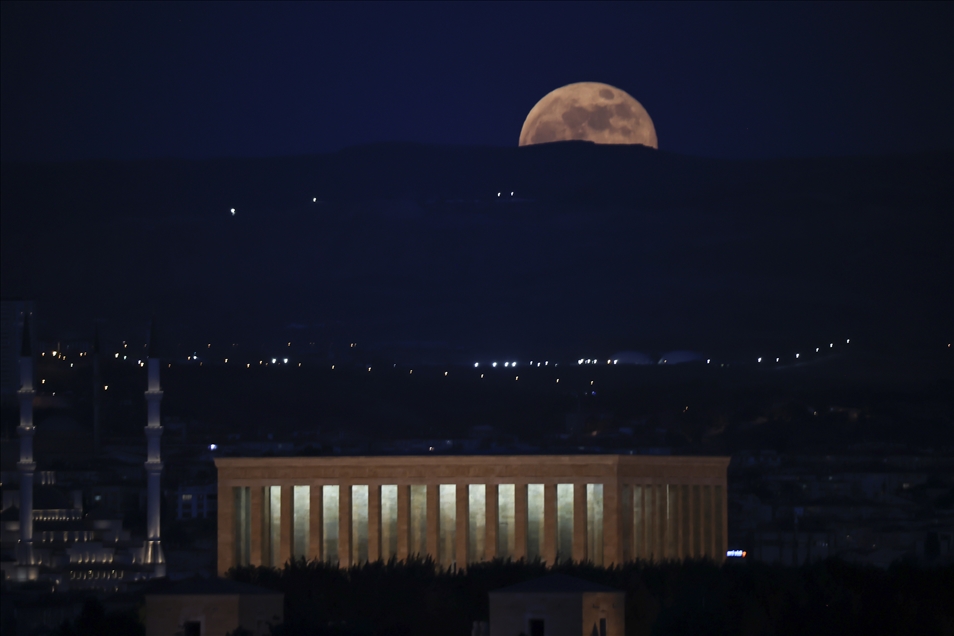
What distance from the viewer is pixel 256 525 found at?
180 feet

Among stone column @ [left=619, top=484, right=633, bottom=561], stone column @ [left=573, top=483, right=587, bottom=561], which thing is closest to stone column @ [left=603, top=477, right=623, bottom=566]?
stone column @ [left=619, top=484, right=633, bottom=561]

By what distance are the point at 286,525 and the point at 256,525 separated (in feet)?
2.96

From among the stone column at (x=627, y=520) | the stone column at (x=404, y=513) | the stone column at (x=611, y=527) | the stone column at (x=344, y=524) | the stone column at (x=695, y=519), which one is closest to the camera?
the stone column at (x=344, y=524)

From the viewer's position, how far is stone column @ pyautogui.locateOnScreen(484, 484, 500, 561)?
54.3m

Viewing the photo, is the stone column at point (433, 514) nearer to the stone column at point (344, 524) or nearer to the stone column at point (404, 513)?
the stone column at point (404, 513)

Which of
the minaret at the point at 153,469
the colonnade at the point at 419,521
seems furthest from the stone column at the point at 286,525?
the minaret at the point at 153,469

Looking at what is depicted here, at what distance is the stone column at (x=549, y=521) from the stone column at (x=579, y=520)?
66 cm

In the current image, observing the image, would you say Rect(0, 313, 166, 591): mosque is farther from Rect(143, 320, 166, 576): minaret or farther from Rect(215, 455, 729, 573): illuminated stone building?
Rect(215, 455, 729, 573): illuminated stone building

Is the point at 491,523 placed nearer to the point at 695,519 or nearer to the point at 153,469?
the point at 695,519

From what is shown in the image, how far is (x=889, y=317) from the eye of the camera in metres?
178

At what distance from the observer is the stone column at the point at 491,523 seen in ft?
178

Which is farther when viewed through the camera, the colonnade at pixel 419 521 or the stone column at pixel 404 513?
the stone column at pixel 404 513

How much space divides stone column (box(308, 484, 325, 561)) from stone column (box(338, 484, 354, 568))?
0.54m

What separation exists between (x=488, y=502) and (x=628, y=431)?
270ft
